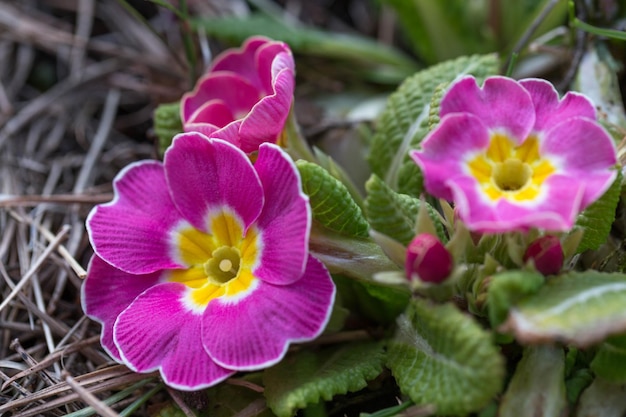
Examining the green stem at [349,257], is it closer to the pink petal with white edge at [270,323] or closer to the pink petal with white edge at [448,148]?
the pink petal with white edge at [270,323]

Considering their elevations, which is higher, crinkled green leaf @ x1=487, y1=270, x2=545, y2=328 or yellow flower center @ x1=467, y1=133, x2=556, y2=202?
yellow flower center @ x1=467, y1=133, x2=556, y2=202

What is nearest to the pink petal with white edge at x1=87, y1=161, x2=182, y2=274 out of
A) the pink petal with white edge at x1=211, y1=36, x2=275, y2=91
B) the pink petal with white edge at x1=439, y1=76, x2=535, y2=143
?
the pink petal with white edge at x1=211, y1=36, x2=275, y2=91

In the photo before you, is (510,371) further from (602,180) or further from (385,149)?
(385,149)

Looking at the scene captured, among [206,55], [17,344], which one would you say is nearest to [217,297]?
[17,344]

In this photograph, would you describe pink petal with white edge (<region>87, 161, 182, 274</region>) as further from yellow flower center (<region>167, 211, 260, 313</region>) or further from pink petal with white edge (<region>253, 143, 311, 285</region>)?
pink petal with white edge (<region>253, 143, 311, 285</region>)

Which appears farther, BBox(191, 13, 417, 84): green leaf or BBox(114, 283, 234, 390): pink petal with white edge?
BBox(191, 13, 417, 84): green leaf

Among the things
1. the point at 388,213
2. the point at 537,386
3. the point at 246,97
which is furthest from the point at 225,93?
the point at 537,386
